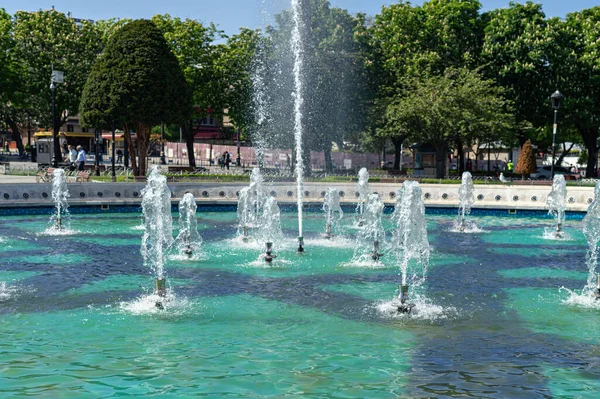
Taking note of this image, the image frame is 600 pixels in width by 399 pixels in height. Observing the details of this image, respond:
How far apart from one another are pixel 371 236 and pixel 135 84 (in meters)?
14.9

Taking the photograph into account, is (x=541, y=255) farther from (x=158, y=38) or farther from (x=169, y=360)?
(x=158, y=38)

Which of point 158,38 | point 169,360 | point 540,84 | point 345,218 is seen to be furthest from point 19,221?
point 540,84

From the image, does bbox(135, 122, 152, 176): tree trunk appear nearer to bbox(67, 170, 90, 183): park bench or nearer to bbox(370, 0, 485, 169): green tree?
bbox(67, 170, 90, 183): park bench

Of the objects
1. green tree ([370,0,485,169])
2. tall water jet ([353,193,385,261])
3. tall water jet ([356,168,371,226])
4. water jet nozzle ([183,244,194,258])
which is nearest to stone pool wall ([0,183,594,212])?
tall water jet ([356,168,371,226])

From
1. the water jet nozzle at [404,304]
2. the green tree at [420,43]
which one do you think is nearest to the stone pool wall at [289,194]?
the green tree at [420,43]

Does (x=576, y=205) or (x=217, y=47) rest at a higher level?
(x=217, y=47)

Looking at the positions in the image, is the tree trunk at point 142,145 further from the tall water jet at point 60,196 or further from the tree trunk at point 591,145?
the tree trunk at point 591,145

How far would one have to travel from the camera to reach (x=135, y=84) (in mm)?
28609

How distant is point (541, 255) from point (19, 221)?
14758 millimetres

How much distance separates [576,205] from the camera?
24.7 metres

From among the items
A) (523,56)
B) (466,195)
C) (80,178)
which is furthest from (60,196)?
(523,56)

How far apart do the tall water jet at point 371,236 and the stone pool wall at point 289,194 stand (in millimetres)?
6363

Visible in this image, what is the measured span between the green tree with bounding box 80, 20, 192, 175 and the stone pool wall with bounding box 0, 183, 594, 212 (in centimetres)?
515

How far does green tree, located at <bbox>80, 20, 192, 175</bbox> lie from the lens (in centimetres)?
2875
